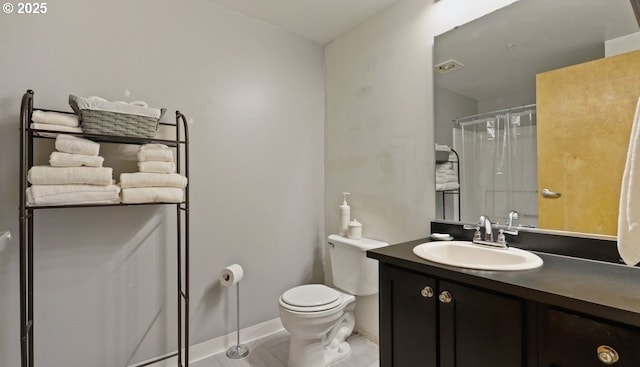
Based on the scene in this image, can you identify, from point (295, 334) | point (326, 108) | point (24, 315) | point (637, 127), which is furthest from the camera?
point (326, 108)

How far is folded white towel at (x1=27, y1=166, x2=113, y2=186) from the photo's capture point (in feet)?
4.05

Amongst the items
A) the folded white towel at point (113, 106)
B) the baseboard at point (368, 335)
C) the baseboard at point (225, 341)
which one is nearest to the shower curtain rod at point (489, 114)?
the baseboard at point (368, 335)

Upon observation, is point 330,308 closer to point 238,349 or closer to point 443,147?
point 238,349

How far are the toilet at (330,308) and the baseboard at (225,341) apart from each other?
1.46 feet

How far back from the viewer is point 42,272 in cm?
147

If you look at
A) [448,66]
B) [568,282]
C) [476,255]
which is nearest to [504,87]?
[448,66]

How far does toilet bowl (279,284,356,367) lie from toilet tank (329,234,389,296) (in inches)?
4.6

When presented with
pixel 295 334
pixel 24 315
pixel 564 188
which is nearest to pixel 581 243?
pixel 564 188

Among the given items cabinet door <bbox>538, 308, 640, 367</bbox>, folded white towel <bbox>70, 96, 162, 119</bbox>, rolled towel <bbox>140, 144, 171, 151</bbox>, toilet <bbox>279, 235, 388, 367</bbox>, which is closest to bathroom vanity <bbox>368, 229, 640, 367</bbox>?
cabinet door <bbox>538, 308, 640, 367</bbox>

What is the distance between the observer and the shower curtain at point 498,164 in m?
1.40

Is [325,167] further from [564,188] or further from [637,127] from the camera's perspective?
[637,127]

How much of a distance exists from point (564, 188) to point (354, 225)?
117 centimetres

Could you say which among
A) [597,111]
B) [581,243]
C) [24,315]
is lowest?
[24,315]

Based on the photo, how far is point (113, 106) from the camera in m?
1.38
